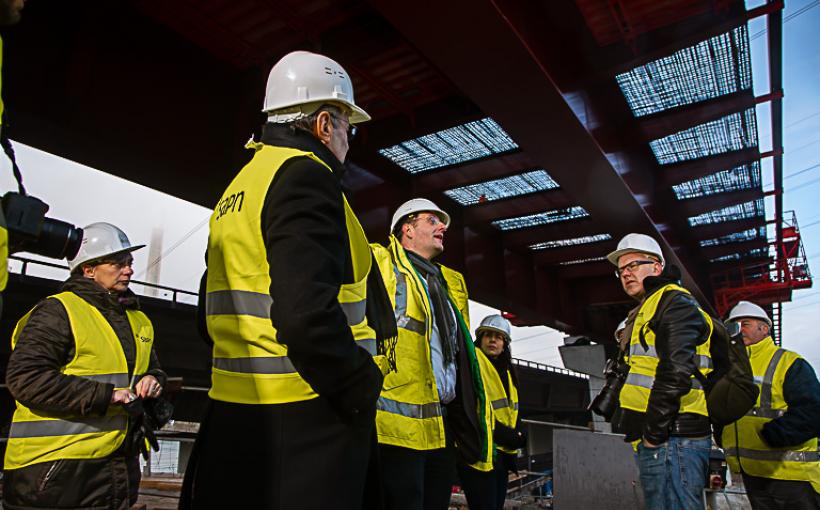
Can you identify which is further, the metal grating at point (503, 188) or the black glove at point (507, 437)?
the metal grating at point (503, 188)

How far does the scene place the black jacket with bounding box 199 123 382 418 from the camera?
4.88ft

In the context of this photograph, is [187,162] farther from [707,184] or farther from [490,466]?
[707,184]

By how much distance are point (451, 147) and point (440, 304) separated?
10.5 feet

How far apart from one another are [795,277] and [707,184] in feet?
25.5

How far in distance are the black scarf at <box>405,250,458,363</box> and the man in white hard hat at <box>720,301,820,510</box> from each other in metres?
3.02

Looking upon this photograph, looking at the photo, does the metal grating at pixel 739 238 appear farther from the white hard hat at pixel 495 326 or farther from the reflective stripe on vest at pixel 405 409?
the reflective stripe on vest at pixel 405 409

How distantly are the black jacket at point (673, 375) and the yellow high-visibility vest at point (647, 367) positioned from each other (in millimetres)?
60

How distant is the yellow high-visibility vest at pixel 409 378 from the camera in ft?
9.12

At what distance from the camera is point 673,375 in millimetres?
3307

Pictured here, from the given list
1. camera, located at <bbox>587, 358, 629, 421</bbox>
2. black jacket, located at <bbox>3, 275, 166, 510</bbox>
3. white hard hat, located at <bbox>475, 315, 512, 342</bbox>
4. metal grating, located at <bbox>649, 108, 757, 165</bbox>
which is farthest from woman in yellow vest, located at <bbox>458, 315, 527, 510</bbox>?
metal grating, located at <bbox>649, 108, 757, 165</bbox>

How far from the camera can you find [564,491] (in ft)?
25.2

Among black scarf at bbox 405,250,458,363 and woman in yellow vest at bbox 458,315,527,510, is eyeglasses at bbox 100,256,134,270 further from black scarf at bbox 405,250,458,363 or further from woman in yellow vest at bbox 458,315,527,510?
woman in yellow vest at bbox 458,315,527,510

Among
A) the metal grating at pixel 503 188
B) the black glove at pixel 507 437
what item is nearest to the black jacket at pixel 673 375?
the black glove at pixel 507 437

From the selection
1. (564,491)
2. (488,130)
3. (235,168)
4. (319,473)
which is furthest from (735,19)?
(564,491)
